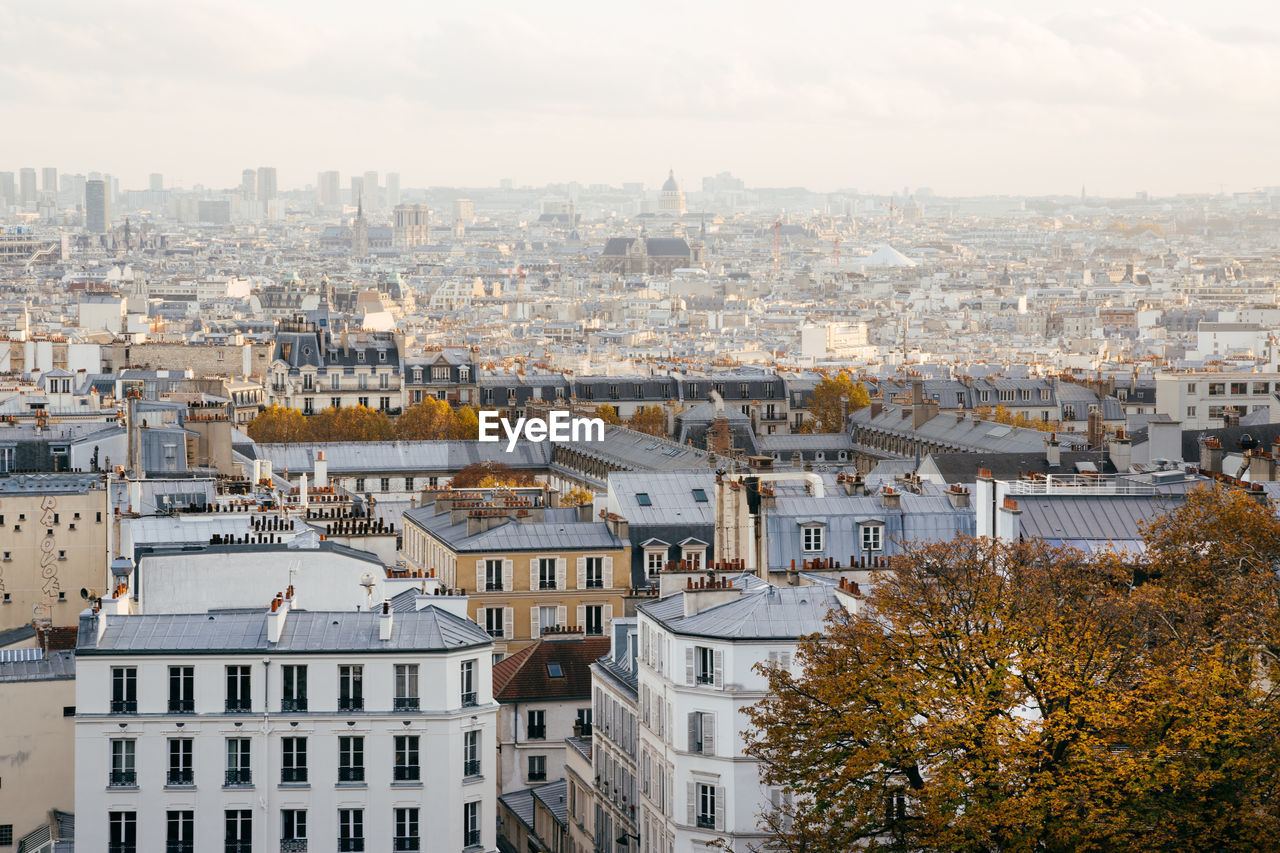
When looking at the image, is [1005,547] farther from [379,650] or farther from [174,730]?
A: [174,730]

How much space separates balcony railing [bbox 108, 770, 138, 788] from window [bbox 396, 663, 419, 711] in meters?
2.98

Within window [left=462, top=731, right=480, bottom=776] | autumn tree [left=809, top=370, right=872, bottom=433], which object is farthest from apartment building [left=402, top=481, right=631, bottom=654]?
autumn tree [left=809, top=370, right=872, bottom=433]

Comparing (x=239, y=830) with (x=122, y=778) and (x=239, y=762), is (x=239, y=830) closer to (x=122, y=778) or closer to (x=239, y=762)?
(x=239, y=762)

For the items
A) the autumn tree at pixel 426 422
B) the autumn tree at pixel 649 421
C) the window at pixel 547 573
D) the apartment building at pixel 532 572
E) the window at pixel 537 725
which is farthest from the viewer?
the autumn tree at pixel 426 422

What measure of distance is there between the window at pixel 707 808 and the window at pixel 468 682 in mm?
2918

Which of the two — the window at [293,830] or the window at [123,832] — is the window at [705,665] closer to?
the window at [293,830]

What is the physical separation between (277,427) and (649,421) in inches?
517

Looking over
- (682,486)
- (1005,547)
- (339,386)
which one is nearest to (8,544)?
(682,486)

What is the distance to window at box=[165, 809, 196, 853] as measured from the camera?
2947 centimetres

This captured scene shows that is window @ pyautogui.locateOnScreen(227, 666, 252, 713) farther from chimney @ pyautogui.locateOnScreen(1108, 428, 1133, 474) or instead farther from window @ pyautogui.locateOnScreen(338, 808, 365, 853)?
chimney @ pyautogui.locateOnScreen(1108, 428, 1133, 474)

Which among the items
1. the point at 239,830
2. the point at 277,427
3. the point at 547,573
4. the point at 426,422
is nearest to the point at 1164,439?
the point at 547,573

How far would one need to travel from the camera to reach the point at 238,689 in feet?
96.8

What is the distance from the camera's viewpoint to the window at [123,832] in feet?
96.5

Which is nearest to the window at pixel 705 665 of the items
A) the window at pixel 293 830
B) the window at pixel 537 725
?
Answer: the window at pixel 293 830
